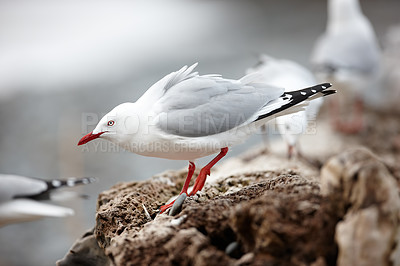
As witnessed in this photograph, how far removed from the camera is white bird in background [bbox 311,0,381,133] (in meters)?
3.44

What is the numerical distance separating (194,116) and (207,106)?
56mm

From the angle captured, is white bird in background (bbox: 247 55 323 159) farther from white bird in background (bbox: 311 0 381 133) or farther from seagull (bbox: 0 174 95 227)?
seagull (bbox: 0 174 95 227)

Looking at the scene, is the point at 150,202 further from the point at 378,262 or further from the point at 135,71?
the point at 135,71

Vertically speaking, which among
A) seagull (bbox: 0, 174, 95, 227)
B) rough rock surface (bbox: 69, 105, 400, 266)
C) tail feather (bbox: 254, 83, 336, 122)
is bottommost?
seagull (bbox: 0, 174, 95, 227)

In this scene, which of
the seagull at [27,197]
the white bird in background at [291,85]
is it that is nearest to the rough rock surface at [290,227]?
the white bird in background at [291,85]

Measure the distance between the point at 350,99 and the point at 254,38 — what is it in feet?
10.6

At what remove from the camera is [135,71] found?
6324mm

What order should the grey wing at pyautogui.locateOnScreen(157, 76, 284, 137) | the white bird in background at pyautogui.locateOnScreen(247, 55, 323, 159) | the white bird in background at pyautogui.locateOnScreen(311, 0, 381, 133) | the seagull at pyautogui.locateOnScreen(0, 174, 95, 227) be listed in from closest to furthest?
the grey wing at pyautogui.locateOnScreen(157, 76, 284, 137)
the white bird in background at pyautogui.locateOnScreen(247, 55, 323, 159)
the seagull at pyautogui.locateOnScreen(0, 174, 95, 227)
the white bird in background at pyautogui.locateOnScreen(311, 0, 381, 133)

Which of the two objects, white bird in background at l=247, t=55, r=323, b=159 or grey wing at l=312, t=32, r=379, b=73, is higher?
grey wing at l=312, t=32, r=379, b=73

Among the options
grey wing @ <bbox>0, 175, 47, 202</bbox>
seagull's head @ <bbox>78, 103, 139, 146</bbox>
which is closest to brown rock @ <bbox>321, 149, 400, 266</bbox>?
seagull's head @ <bbox>78, 103, 139, 146</bbox>

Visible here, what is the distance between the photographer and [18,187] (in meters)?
2.39

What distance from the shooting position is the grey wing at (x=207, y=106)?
4.99 ft

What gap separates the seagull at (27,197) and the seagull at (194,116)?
87 centimetres

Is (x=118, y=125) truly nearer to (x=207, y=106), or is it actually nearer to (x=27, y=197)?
(x=207, y=106)
